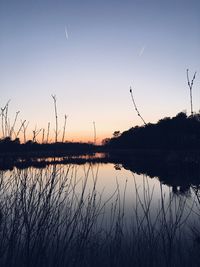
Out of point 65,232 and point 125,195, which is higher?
point 65,232

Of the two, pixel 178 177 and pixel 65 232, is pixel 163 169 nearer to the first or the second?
pixel 178 177

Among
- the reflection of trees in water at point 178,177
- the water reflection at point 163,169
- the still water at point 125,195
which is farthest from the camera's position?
the reflection of trees in water at point 178,177

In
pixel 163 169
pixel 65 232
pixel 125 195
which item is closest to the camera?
pixel 65 232

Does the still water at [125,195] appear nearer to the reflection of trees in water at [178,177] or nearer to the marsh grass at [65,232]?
the marsh grass at [65,232]

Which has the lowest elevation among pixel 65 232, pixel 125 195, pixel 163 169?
pixel 125 195

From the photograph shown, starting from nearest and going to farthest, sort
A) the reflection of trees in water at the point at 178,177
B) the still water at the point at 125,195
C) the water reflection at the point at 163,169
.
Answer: the still water at the point at 125,195 < the water reflection at the point at 163,169 < the reflection of trees in water at the point at 178,177

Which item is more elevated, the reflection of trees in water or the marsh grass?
the marsh grass

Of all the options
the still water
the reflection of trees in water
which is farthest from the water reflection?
the still water

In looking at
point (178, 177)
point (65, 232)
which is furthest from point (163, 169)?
point (65, 232)

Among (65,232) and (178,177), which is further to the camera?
(178,177)

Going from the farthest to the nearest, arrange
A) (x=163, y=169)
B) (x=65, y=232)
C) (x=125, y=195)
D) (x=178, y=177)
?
(x=163, y=169)
(x=178, y=177)
(x=125, y=195)
(x=65, y=232)

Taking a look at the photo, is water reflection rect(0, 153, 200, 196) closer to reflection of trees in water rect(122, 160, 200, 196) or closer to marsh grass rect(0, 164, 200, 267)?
reflection of trees in water rect(122, 160, 200, 196)

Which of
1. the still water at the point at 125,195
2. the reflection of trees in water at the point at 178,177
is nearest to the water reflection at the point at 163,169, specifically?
the reflection of trees in water at the point at 178,177

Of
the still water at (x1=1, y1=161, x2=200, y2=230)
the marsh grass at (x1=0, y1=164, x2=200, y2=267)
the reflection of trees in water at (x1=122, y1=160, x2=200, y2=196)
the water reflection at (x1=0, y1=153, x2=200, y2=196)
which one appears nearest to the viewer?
the marsh grass at (x1=0, y1=164, x2=200, y2=267)
